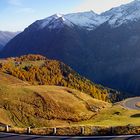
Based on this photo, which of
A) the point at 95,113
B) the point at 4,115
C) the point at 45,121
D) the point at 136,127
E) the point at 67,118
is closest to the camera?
the point at 136,127

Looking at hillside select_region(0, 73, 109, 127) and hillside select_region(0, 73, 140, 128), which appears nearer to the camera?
hillside select_region(0, 73, 140, 128)

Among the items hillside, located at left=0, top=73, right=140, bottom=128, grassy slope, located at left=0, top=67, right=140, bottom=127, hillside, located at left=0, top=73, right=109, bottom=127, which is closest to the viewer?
hillside, located at left=0, top=73, right=140, bottom=128

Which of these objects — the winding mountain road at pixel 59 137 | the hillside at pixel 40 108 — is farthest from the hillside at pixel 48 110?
the winding mountain road at pixel 59 137

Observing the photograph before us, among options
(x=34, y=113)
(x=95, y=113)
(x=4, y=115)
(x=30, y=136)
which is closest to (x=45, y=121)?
(x=34, y=113)

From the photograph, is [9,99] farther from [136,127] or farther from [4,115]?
[136,127]

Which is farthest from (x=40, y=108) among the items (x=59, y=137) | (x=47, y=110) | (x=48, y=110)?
(x=59, y=137)

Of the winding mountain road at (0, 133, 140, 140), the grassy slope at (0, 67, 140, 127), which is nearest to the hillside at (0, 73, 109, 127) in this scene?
the grassy slope at (0, 67, 140, 127)

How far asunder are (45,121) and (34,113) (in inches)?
216

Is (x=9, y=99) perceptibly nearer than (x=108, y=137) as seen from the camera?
No

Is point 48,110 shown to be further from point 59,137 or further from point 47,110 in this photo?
point 59,137

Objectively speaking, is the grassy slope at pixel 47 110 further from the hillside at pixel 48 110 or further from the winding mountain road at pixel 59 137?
the winding mountain road at pixel 59 137

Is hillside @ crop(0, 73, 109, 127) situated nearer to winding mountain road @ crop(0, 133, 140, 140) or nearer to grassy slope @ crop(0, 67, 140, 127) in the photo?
grassy slope @ crop(0, 67, 140, 127)

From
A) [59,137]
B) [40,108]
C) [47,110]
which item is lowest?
[59,137]

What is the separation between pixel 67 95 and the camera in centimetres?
16775
